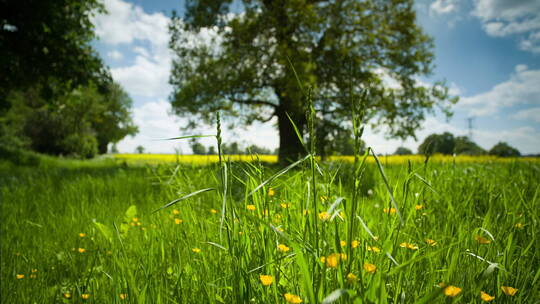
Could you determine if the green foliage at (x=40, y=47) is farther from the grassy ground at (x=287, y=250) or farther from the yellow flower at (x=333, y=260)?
the yellow flower at (x=333, y=260)

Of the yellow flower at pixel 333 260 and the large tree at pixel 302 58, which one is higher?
the large tree at pixel 302 58

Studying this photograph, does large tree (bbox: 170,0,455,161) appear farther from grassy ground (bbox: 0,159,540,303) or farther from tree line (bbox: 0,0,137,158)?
grassy ground (bbox: 0,159,540,303)

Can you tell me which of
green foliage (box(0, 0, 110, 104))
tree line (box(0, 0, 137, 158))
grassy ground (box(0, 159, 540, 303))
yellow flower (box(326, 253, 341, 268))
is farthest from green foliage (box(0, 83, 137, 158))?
yellow flower (box(326, 253, 341, 268))

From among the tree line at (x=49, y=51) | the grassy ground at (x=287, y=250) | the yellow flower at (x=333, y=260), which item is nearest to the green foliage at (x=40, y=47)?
the tree line at (x=49, y=51)

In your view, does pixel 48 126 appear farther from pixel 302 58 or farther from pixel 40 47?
pixel 302 58

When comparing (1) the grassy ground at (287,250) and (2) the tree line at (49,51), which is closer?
(1) the grassy ground at (287,250)

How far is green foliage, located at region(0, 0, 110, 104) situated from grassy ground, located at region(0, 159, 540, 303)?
9.23 m

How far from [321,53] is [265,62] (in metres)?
2.54

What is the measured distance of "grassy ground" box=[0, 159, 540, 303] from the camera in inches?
37.3

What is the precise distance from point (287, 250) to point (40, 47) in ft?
42.9

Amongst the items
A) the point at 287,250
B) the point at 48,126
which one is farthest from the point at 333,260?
the point at 48,126

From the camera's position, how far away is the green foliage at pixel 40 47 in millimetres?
9969

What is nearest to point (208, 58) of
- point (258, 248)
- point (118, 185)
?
point (118, 185)

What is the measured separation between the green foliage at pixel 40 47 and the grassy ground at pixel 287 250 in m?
9.23
